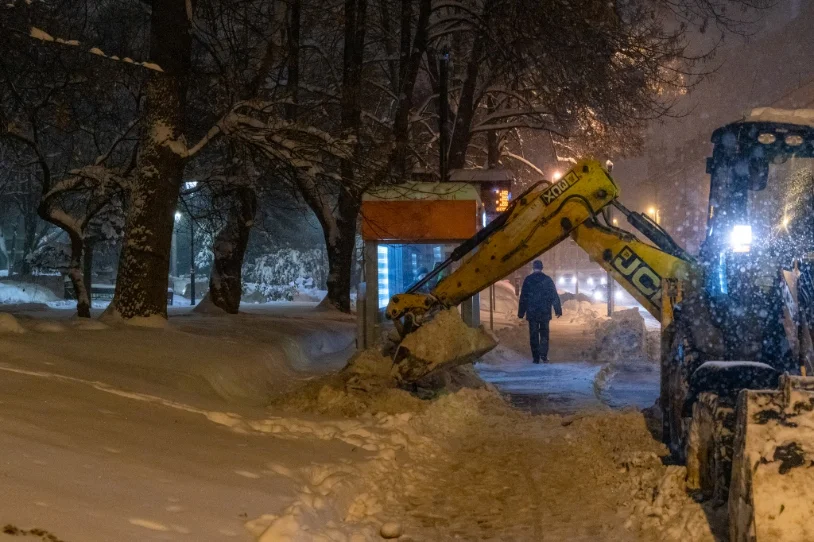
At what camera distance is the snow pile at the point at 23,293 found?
1275 inches

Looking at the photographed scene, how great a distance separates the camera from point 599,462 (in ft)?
23.0

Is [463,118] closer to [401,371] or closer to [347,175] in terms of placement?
[347,175]

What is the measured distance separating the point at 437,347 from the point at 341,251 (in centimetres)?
1112

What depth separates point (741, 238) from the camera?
6855mm

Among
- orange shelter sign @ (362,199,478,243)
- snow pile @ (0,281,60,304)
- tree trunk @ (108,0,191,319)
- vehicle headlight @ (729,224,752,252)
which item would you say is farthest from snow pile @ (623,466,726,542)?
snow pile @ (0,281,60,304)

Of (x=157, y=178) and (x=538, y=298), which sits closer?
(x=157, y=178)

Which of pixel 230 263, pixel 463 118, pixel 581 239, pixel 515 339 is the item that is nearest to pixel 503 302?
pixel 515 339

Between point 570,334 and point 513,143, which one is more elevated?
point 513,143

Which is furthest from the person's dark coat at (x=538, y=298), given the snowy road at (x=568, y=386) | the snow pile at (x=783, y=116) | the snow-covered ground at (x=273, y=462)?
the snow pile at (x=783, y=116)

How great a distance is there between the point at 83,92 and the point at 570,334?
41.9 feet

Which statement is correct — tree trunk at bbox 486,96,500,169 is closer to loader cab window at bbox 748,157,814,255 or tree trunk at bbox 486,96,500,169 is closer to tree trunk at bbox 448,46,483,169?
tree trunk at bbox 448,46,483,169

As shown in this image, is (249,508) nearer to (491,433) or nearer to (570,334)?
(491,433)

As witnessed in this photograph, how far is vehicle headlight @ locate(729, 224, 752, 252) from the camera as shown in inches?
267

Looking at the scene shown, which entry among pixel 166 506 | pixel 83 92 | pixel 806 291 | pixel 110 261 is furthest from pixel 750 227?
pixel 110 261
